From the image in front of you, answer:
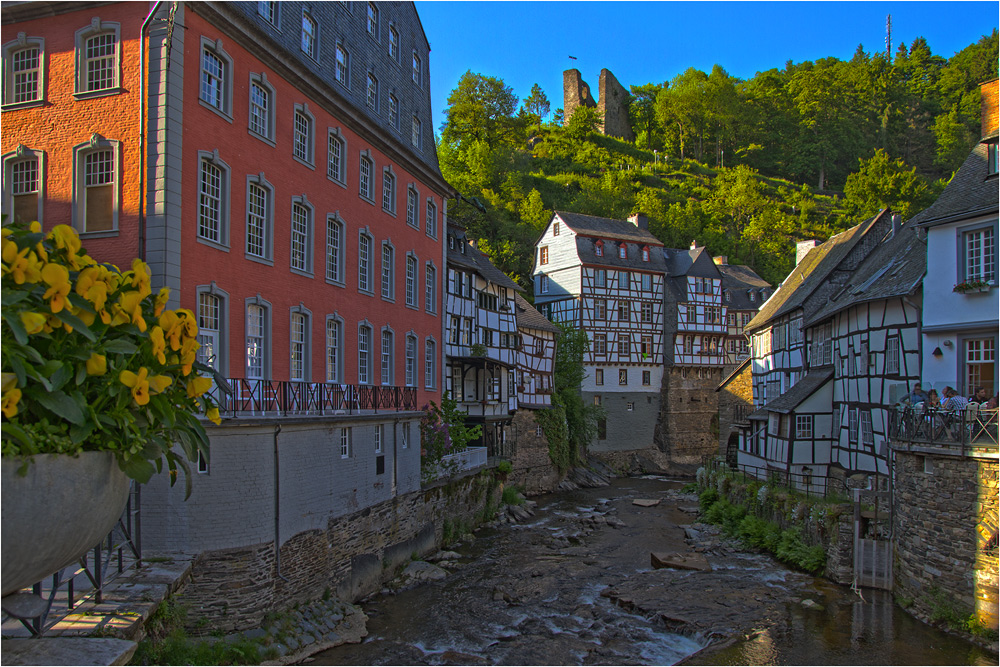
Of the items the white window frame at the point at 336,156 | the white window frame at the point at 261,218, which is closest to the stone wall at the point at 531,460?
the white window frame at the point at 336,156

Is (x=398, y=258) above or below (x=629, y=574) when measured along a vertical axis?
above

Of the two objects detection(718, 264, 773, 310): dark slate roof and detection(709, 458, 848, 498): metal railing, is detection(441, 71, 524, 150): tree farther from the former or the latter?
detection(709, 458, 848, 498): metal railing

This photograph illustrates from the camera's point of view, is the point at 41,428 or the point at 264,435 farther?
the point at 264,435

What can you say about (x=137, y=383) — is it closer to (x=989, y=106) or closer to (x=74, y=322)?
(x=74, y=322)

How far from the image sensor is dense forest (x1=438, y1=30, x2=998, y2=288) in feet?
215

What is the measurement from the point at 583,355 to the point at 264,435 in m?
33.6

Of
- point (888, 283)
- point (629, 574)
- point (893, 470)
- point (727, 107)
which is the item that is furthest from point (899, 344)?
point (727, 107)

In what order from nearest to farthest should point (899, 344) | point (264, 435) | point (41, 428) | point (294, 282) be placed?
point (41, 428), point (264, 435), point (294, 282), point (899, 344)

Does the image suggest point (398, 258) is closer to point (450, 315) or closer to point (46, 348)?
point (450, 315)

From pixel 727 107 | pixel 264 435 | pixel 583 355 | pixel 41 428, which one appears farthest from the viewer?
pixel 727 107

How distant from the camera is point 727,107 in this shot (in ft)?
301

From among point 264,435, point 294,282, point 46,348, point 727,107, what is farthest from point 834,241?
point 727,107

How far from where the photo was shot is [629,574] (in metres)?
20.1

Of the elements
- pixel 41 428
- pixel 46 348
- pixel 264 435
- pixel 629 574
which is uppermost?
pixel 46 348
